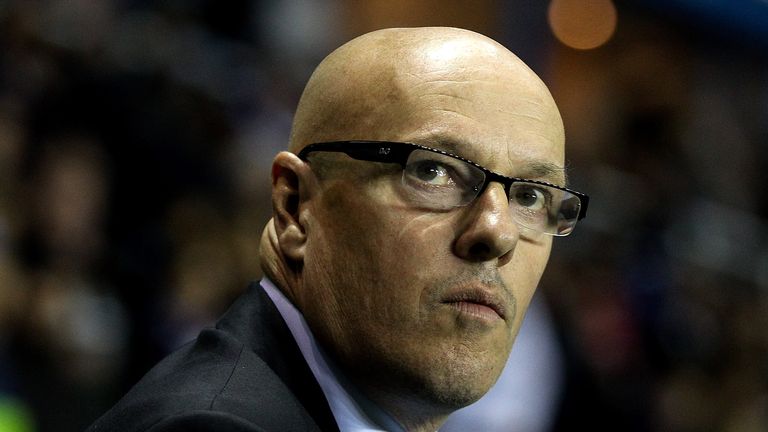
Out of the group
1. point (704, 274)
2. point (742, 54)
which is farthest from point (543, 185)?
point (742, 54)

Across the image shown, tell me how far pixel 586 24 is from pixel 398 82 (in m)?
7.88

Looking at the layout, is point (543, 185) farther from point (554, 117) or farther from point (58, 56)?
point (58, 56)

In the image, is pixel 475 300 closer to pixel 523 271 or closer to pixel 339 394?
pixel 523 271

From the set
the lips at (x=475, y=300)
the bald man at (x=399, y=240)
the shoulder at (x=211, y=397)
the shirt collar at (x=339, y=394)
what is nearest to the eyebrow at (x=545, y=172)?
the bald man at (x=399, y=240)

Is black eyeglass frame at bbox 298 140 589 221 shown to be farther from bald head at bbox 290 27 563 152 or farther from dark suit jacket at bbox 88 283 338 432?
dark suit jacket at bbox 88 283 338 432

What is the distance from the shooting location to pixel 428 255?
98.6 inches

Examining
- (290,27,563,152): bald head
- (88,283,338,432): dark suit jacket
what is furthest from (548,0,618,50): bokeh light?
(88,283,338,432): dark suit jacket

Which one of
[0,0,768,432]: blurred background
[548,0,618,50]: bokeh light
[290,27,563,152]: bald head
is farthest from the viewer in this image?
[548,0,618,50]: bokeh light

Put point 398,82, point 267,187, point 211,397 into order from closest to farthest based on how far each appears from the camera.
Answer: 1. point 211,397
2. point 398,82
3. point 267,187

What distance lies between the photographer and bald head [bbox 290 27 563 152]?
2615mm

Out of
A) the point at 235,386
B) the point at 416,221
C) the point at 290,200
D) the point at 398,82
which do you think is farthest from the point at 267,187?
the point at 235,386

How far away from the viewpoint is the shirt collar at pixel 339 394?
254 centimetres

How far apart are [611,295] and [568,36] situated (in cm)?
317

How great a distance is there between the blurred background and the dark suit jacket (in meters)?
2.64
